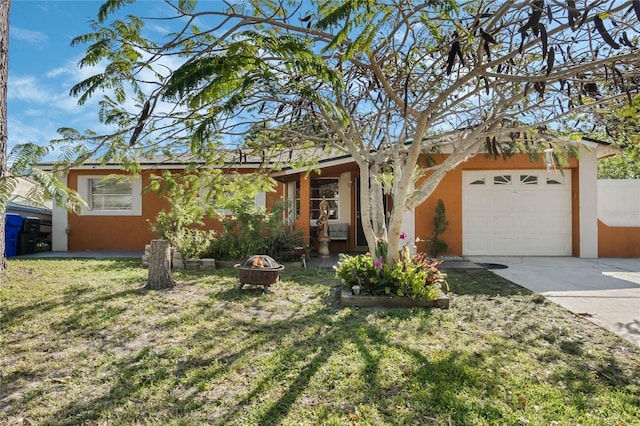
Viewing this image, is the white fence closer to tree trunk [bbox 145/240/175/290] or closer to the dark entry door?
the dark entry door

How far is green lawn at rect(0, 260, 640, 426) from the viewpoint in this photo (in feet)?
8.89

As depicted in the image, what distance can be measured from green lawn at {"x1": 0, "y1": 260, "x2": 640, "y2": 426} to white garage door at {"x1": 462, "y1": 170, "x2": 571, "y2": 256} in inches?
211

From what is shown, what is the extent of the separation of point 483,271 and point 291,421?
7.09 m

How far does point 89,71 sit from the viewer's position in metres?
4.25

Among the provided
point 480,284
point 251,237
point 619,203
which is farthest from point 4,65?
point 619,203

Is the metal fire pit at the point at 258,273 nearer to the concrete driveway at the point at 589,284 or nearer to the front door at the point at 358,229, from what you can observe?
the concrete driveway at the point at 589,284

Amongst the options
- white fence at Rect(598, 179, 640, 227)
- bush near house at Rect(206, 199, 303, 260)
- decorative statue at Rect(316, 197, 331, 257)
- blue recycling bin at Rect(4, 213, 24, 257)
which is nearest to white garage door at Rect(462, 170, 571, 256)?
white fence at Rect(598, 179, 640, 227)

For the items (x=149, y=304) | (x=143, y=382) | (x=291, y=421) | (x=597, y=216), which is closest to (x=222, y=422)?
(x=291, y=421)

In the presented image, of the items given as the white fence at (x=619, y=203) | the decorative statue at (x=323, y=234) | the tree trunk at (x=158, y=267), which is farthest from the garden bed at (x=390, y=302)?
the white fence at (x=619, y=203)

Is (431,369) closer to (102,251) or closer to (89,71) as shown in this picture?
(89,71)

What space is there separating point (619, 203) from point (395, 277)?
31.7 feet

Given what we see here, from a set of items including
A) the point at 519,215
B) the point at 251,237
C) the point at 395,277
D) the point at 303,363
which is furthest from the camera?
the point at 519,215

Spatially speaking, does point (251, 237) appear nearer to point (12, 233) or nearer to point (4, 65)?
point (4, 65)

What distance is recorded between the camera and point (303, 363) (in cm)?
351
